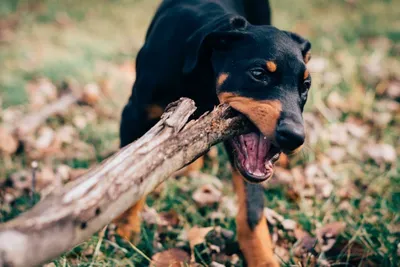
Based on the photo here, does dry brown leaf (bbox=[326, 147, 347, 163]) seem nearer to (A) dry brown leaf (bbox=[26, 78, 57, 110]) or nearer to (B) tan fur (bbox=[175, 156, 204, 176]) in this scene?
(B) tan fur (bbox=[175, 156, 204, 176])

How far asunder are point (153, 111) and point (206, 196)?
63 cm

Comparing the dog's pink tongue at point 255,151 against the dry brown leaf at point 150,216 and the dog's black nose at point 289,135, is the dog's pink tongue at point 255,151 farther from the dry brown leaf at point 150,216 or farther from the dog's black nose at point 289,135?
the dry brown leaf at point 150,216

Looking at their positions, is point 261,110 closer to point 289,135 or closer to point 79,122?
point 289,135

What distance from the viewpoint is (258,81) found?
2168mm

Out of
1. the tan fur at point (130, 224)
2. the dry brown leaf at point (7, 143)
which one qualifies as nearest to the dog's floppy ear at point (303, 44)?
the tan fur at point (130, 224)

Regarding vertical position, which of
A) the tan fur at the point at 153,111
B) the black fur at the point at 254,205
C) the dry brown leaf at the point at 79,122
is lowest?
the dry brown leaf at the point at 79,122

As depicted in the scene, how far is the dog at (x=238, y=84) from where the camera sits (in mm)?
2080

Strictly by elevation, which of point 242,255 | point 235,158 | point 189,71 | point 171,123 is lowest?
point 242,255

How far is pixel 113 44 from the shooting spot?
5.53m

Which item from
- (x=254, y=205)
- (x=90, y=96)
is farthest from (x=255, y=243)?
(x=90, y=96)

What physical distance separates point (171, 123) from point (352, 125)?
2.53 metres

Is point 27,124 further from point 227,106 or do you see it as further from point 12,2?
point 12,2

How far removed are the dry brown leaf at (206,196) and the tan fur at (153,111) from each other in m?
0.56

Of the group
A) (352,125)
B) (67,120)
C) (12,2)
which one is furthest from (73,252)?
(12,2)
